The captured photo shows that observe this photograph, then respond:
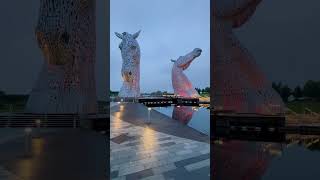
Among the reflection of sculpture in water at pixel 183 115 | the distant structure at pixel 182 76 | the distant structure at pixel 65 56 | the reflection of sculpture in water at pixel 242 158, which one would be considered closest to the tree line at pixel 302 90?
the reflection of sculpture in water at pixel 183 115

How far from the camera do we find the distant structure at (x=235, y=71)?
11.9 m

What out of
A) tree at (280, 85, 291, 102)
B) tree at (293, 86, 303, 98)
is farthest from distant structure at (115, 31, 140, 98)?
tree at (293, 86, 303, 98)

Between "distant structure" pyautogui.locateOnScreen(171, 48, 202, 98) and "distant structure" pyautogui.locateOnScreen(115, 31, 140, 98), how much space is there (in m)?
3.96

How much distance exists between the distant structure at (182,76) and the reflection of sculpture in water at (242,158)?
2831cm

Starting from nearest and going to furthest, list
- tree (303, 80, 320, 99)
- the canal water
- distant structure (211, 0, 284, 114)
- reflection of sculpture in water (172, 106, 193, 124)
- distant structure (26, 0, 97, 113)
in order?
distant structure (211, 0, 284, 114)
the canal water
distant structure (26, 0, 97, 113)
reflection of sculpture in water (172, 106, 193, 124)
tree (303, 80, 320, 99)

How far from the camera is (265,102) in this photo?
11805 millimetres

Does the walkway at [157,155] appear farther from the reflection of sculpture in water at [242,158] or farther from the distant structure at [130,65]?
the distant structure at [130,65]

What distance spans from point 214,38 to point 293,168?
768cm

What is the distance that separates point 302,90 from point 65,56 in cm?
1250

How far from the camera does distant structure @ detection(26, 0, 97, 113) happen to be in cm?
1473

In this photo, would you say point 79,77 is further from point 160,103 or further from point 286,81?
point 160,103

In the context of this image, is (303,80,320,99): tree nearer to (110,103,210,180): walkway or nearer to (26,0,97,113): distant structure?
(110,103,210,180): walkway

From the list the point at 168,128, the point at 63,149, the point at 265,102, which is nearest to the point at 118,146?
the point at 63,149

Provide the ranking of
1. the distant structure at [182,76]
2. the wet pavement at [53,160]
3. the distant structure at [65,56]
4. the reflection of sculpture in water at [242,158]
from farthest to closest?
the distant structure at [182,76] → the distant structure at [65,56] → the reflection of sculpture in water at [242,158] → the wet pavement at [53,160]
